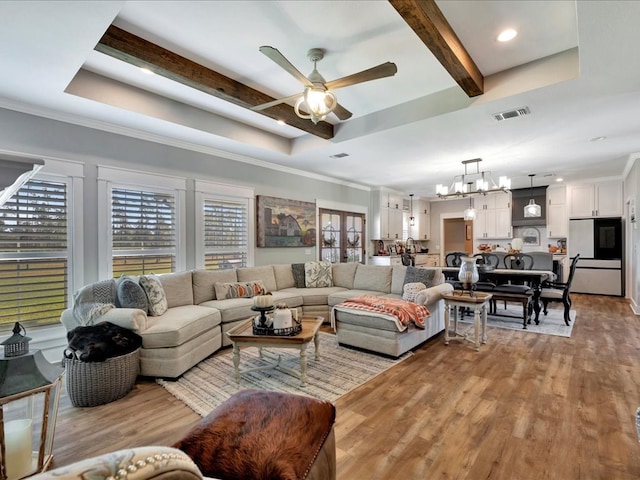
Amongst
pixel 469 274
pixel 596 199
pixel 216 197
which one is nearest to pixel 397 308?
pixel 469 274

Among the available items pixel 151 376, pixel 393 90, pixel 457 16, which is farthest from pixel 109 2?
pixel 151 376

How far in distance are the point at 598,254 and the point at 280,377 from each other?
8115mm

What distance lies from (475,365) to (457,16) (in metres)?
3.19

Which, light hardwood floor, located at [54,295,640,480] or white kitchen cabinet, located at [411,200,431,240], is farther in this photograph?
white kitchen cabinet, located at [411,200,431,240]

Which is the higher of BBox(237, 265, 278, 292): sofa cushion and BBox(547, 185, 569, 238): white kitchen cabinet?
BBox(547, 185, 569, 238): white kitchen cabinet

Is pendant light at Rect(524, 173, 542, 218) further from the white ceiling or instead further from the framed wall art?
the framed wall art

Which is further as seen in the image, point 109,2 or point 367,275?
point 367,275

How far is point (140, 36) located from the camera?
8.67 feet

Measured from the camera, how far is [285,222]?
19.7 feet

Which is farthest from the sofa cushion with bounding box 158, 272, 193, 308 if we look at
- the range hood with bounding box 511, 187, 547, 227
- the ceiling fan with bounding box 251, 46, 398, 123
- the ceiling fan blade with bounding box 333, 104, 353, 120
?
the range hood with bounding box 511, 187, 547, 227

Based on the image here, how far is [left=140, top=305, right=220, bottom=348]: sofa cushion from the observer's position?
2939 millimetres

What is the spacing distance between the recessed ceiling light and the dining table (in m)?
3.47

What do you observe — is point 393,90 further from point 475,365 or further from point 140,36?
point 475,365

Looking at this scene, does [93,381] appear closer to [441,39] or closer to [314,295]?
[314,295]
